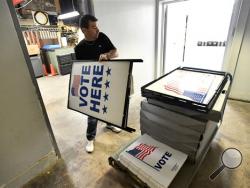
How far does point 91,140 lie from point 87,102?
75 centimetres

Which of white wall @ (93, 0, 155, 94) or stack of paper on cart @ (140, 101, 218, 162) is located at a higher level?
white wall @ (93, 0, 155, 94)

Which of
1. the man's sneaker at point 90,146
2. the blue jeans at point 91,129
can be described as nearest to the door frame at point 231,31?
the blue jeans at point 91,129

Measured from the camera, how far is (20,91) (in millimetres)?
1229

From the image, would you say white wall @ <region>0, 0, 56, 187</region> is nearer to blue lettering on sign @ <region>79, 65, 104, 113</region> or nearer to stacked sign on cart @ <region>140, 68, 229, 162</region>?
blue lettering on sign @ <region>79, 65, 104, 113</region>

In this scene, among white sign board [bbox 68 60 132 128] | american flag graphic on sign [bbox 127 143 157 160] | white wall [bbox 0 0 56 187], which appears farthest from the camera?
american flag graphic on sign [bbox 127 143 157 160]

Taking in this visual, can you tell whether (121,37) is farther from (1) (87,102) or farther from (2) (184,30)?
(2) (184,30)

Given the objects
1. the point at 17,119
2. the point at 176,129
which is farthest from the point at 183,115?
the point at 17,119

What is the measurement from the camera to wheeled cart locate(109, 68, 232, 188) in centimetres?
107

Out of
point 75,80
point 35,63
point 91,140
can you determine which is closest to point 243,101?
point 91,140

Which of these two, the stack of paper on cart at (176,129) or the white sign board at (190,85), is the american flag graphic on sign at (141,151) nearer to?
the stack of paper on cart at (176,129)

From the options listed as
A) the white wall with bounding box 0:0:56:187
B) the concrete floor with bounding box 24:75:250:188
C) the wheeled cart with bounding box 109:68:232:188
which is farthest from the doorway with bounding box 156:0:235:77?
the white wall with bounding box 0:0:56:187

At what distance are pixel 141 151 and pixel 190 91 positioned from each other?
63 cm

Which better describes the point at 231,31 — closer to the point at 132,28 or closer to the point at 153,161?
the point at 132,28

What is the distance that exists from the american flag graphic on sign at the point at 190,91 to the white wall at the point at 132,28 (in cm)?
138
